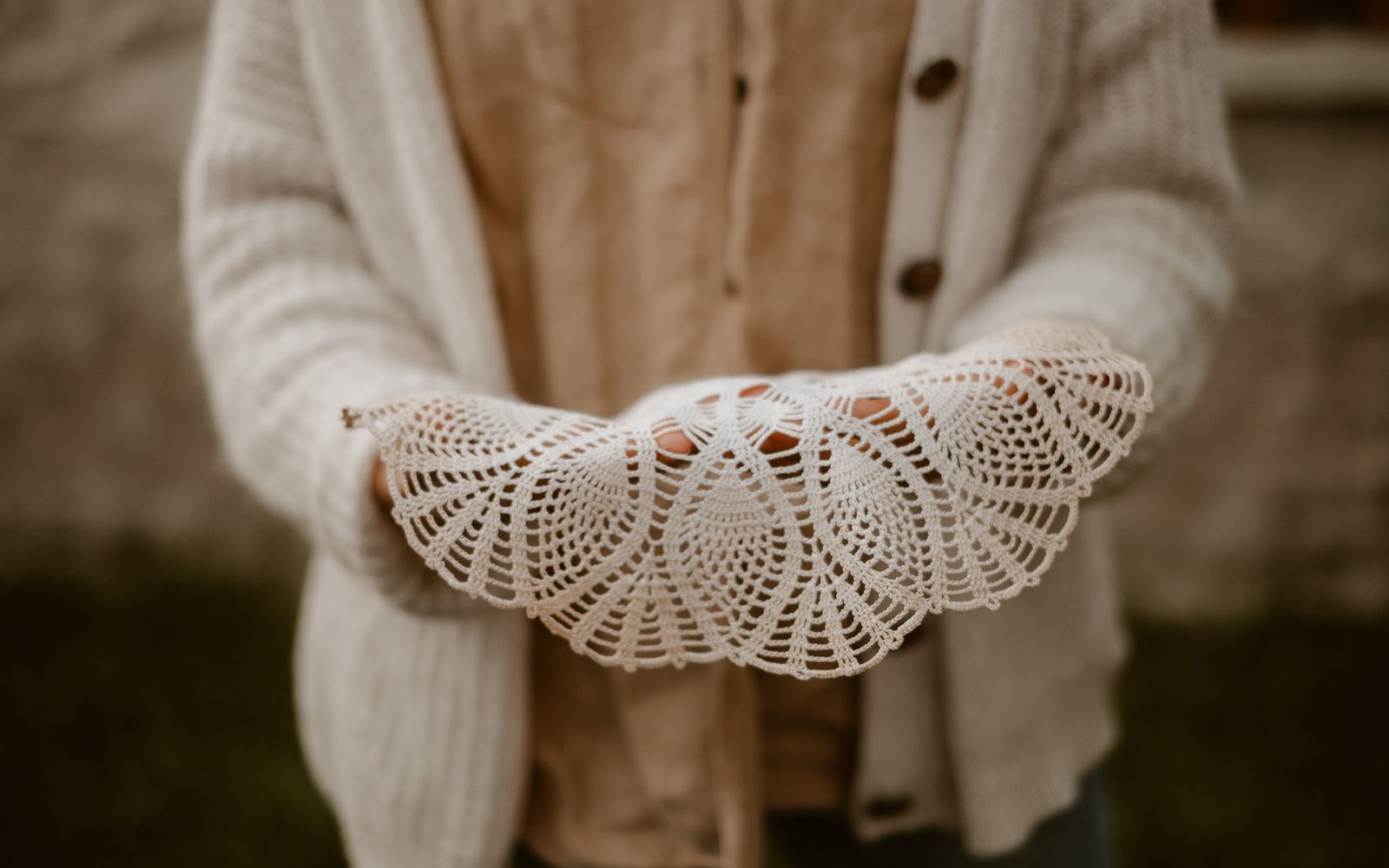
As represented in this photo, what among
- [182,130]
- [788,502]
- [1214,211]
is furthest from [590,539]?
[182,130]

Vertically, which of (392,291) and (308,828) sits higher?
(392,291)

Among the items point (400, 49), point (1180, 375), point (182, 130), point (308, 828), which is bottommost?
point (308, 828)

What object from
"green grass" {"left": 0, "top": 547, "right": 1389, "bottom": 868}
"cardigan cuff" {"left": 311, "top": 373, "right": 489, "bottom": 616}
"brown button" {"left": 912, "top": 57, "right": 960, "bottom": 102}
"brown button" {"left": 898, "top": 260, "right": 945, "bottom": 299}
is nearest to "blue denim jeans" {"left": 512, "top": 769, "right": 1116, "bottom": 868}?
"cardigan cuff" {"left": 311, "top": 373, "right": 489, "bottom": 616}

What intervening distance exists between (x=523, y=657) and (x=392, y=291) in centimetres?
28

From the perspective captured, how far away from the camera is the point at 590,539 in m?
0.42

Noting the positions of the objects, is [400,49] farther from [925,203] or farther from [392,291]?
[925,203]

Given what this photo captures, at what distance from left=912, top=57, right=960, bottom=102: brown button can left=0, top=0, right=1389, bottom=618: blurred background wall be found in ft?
3.61

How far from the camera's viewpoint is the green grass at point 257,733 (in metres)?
1.38

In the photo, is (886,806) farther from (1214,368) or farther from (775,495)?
(1214,368)

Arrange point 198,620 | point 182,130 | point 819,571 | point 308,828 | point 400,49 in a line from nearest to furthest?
point 819,571 < point 400,49 < point 308,828 < point 182,130 < point 198,620

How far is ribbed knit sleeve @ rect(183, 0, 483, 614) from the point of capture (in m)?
0.56

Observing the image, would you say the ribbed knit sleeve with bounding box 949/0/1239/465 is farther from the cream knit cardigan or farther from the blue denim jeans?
the blue denim jeans

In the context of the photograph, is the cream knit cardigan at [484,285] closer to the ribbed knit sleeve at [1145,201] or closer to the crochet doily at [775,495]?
the ribbed knit sleeve at [1145,201]

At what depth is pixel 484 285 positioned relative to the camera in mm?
613
